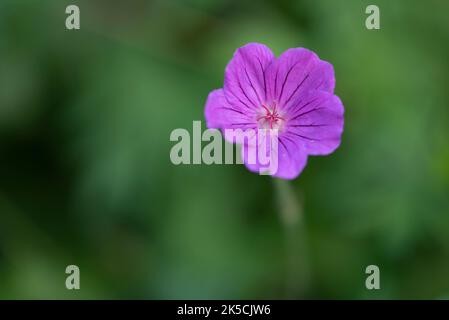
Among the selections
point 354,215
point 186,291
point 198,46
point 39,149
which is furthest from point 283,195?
point 39,149

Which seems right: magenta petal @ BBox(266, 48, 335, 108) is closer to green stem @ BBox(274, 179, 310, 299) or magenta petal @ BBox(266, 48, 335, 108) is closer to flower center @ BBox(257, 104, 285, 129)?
flower center @ BBox(257, 104, 285, 129)

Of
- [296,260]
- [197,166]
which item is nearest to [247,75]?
[197,166]

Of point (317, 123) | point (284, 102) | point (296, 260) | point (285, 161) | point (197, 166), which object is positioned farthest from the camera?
point (296, 260)

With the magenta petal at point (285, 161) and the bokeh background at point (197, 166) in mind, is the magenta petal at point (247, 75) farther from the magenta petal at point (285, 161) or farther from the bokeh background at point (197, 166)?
the bokeh background at point (197, 166)

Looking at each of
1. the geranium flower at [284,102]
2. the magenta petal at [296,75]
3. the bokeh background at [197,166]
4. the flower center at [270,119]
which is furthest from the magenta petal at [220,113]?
the bokeh background at [197,166]

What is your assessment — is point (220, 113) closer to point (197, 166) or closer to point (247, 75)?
point (247, 75)

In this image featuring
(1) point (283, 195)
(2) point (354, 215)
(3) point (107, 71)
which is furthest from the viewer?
(3) point (107, 71)

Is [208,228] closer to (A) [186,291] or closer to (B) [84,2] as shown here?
(A) [186,291]
